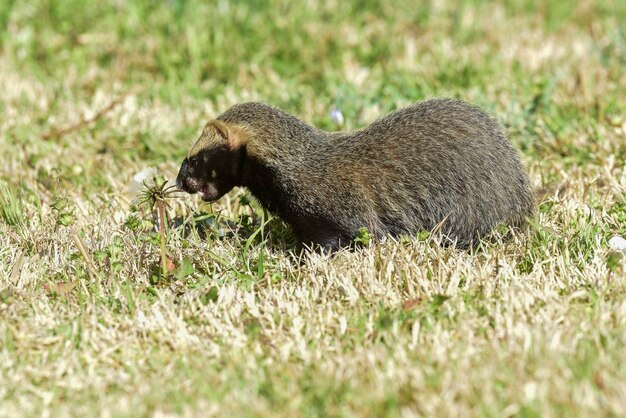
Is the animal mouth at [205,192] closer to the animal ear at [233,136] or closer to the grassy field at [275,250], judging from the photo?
the grassy field at [275,250]

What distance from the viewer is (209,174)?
16.4 ft

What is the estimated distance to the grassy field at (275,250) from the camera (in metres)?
3.43

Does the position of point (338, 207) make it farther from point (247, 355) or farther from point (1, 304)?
point (1, 304)

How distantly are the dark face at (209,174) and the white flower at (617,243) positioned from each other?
6.22 feet

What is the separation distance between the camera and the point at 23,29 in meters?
8.14

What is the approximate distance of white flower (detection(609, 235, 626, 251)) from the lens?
4516mm

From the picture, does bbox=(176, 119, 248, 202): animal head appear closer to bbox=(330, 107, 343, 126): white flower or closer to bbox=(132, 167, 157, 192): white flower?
bbox=(132, 167, 157, 192): white flower

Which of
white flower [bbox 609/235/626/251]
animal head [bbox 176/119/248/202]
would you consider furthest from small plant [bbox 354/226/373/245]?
white flower [bbox 609/235/626/251]

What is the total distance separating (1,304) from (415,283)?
1.83 m

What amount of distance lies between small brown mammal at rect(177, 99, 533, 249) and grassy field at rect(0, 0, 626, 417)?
158mm

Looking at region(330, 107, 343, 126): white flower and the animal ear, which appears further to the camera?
region(330, 107, 343, 126): white flower

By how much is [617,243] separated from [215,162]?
2054 mm

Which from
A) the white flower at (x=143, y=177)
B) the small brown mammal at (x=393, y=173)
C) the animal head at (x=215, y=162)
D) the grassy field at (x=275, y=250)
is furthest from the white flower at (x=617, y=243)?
the white flower at (x=143, y=177)

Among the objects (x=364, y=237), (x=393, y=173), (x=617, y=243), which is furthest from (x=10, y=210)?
(x=617, y=243)
